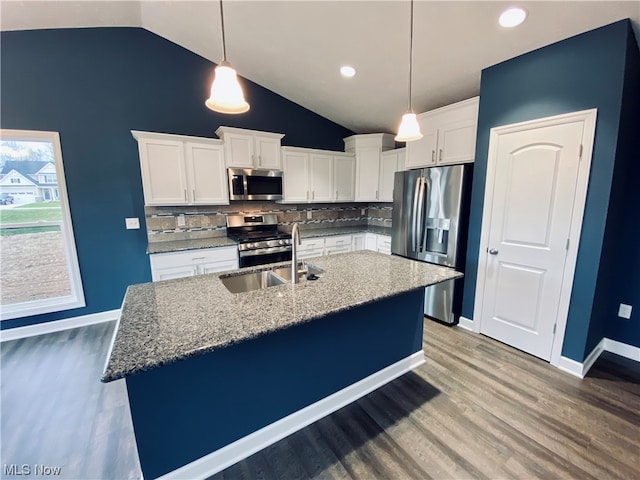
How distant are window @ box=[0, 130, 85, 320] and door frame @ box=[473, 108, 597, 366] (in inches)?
173

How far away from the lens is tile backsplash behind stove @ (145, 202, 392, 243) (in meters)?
3.34

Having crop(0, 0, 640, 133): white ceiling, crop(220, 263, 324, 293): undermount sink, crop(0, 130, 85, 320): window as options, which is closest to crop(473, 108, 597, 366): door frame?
crop(0, 0, 640, 133): white ceiling

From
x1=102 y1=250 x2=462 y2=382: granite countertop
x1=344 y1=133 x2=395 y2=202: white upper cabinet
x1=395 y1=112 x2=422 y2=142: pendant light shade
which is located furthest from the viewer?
x1=344 y1=133 x2=395 y2=202: white upper cabinet

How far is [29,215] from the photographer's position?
111 inches

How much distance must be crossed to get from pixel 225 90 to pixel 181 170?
2.07 m

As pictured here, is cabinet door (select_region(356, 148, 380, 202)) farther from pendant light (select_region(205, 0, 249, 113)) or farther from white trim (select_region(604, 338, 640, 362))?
pendant light (select_region(205, 0, 249, 113))

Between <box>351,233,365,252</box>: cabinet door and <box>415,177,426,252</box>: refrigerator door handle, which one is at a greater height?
<box>415,177,426,252</box>: refrigerator door handle

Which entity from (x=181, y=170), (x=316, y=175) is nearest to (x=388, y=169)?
(x=316, y=175)

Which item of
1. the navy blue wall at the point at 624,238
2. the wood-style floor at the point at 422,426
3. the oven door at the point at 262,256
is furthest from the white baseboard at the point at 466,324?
the oven door at the point at 262,256

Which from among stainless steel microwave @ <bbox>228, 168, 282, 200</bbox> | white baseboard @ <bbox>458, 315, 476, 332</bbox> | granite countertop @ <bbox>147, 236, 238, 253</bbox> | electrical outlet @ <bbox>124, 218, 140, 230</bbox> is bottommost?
white baseboard @ <bbox>458, 315, 476, 332</bbox>

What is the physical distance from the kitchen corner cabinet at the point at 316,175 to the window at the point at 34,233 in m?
2.53

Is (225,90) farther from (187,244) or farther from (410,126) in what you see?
(187,244)

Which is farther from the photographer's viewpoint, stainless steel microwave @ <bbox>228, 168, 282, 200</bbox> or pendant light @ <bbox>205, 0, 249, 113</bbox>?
stainless steel microwave @ <bbox>228, 168, 282, 200</bbox>

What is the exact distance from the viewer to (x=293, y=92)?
378cm
